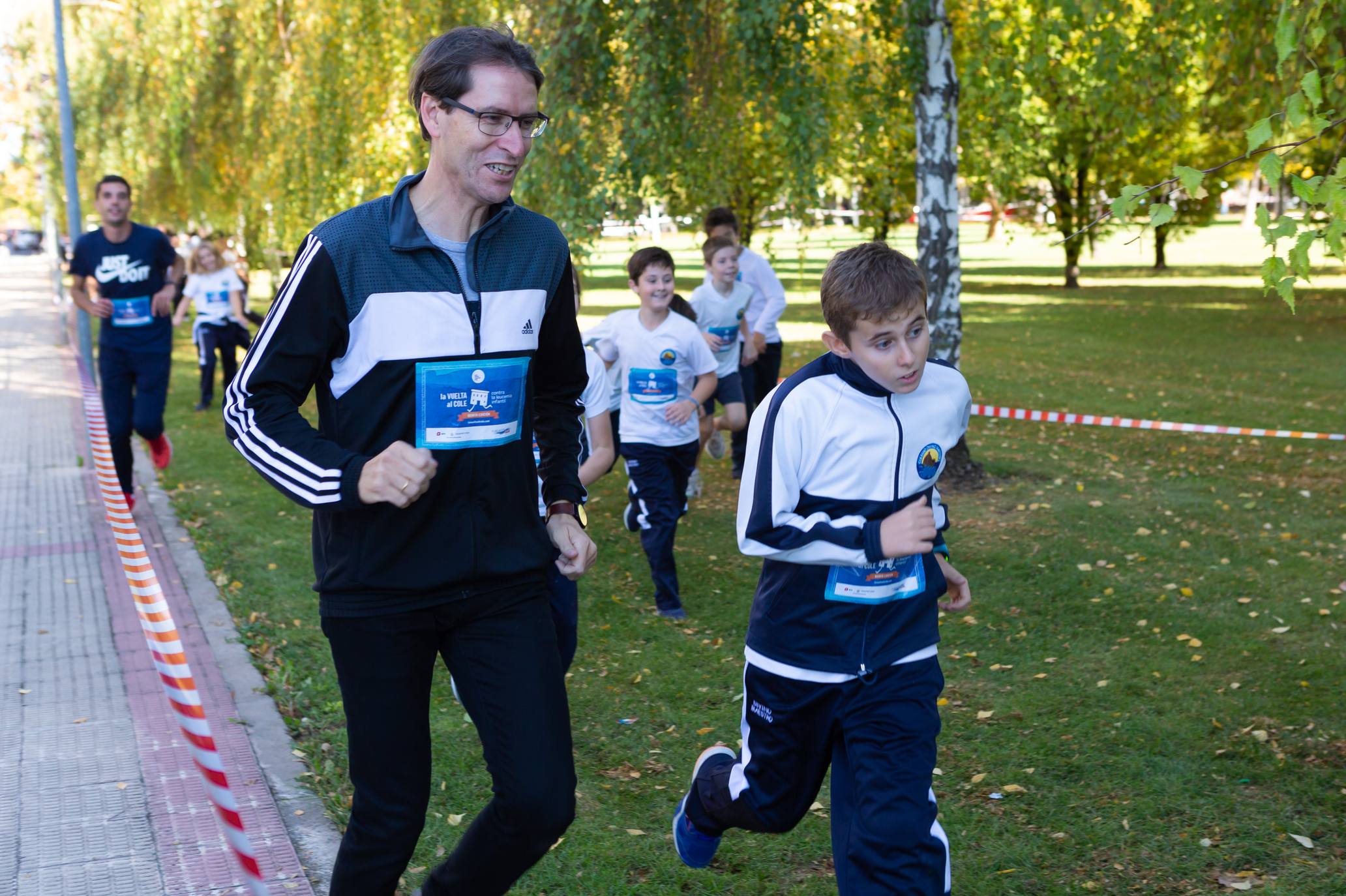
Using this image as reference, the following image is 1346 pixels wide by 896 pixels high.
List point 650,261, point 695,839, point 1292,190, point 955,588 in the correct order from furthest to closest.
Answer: point 650,261, point 1292,190, point 695,839, point 955,588

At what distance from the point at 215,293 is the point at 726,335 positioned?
26.7 feet

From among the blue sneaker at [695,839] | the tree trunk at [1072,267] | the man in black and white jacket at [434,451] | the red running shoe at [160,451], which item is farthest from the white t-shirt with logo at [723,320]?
the tree trunk at [1072,267]

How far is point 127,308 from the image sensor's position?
8.96 metres

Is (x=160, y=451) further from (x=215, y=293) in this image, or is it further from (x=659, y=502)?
(x=215, y=293)

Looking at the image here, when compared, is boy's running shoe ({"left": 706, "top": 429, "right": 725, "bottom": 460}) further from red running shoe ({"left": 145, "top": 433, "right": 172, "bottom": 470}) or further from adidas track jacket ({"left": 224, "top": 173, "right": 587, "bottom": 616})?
adidas track jacket ({"left": 224, "top": 173, "right": 587, "bottom": 616})

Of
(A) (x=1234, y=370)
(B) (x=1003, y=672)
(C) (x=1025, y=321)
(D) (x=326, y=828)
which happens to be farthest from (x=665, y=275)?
(C) (x=1025, y=321)

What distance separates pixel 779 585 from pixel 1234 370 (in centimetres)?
1617

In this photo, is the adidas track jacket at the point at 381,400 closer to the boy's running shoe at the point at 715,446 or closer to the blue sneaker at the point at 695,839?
the blue sneaker at the point at 695,839

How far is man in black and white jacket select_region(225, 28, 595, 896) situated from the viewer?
274 centimetres

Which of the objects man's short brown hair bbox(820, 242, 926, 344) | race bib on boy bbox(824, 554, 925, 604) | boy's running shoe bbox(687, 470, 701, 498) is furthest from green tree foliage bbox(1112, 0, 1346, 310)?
boy's running shoe bbox(687, 470, 701, 498)

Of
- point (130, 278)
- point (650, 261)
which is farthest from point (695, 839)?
point (130, 278)

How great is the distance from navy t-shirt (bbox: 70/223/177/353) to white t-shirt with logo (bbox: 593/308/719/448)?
3678mm

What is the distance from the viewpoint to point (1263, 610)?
22.9 feet

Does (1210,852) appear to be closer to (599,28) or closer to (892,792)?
(892,792)
